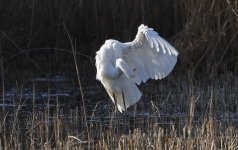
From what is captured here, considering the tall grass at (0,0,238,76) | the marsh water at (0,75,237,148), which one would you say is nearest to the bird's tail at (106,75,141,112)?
the marsh water at (0,75,237,148)

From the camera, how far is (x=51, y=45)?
12.5 meters

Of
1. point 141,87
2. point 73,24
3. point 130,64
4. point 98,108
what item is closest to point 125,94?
point 130,64

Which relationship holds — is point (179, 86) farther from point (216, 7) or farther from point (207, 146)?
point (207, 146)

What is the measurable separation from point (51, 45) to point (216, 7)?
11.3ft

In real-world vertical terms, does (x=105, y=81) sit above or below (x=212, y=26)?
below

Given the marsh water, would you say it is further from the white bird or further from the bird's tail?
the white bird

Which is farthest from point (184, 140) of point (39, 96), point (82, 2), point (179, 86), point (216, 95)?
point (82, 2)

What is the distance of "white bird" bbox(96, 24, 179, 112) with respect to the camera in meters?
7.05

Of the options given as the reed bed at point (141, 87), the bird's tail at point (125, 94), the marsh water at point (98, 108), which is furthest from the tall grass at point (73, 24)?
the bird's tail at point (125, 94)

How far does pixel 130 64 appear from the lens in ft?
24.7

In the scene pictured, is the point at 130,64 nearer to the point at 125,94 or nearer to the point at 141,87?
the point at 125,94

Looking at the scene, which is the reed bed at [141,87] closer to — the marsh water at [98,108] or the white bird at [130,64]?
the marsh water at [98,108]

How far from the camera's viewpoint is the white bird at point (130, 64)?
705 cm

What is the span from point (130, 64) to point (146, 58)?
201mm
